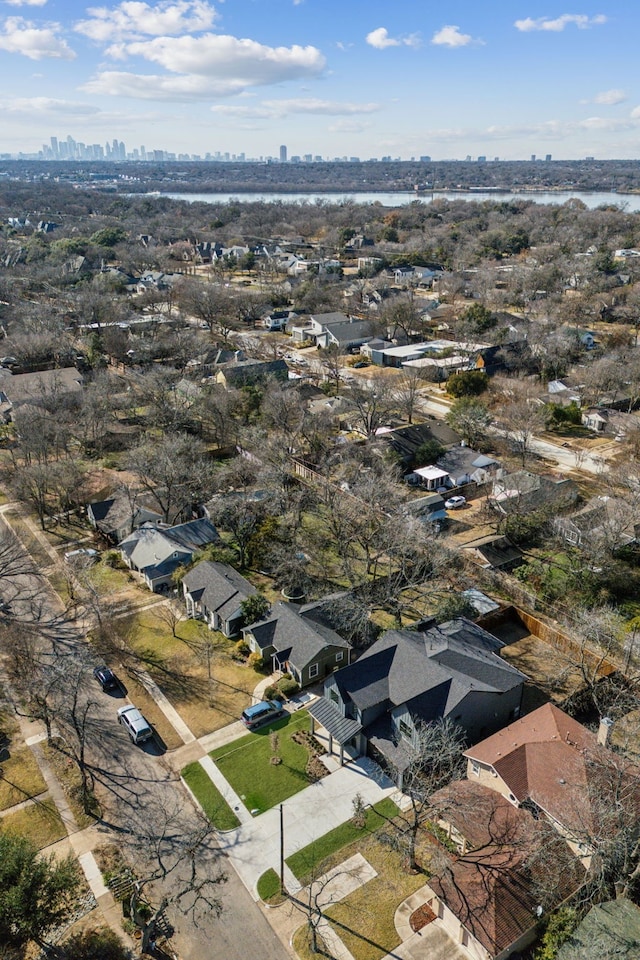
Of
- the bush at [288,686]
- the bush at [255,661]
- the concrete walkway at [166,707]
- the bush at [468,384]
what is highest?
the bush at [468,384]

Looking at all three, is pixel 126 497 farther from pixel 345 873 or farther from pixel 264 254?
pixel 264 254

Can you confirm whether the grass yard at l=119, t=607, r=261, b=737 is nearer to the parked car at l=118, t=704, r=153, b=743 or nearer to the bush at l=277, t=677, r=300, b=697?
the bush at l=277, t=677, r=300, b=697

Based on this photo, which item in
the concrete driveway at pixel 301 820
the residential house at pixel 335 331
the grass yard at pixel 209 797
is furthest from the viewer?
the residential house at pixel 335 331

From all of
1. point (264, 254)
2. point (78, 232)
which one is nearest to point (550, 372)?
point (264, 254)

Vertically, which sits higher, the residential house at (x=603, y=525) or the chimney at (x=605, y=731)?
the residential house at (x=603, y=525)

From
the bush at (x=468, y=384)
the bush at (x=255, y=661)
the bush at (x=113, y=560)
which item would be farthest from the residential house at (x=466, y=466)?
the bush at (x=113, y=560)

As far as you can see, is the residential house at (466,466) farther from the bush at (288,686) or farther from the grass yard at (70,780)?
the grass yard at (70,780)

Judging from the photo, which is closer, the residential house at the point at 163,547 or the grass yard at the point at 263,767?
the grass yard at the point at 263,767
